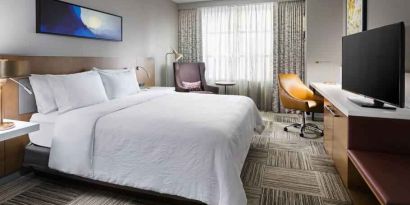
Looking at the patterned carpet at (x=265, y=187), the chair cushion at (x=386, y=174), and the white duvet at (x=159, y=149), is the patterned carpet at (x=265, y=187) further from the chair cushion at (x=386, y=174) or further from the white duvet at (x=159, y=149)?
the chair cushion at (x=386, y=174)

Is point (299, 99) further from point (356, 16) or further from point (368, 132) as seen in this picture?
point (368, 132)

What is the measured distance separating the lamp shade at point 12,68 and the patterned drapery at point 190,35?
4.23 metres

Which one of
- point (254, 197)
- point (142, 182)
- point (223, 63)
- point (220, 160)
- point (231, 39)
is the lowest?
point (254, 197)

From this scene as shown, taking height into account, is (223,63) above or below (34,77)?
above

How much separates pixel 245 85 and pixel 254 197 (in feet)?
12.8

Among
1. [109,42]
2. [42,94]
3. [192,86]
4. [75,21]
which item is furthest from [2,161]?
[192,86]

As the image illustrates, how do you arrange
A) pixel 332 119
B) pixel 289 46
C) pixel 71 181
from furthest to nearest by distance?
pixel 289 46 < pixel 332 119 < pixel 71 181

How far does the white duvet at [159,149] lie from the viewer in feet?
6.02

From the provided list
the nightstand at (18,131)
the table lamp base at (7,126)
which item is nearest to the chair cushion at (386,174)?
the nightstand at (18,131)

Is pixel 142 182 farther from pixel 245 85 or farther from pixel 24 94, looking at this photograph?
pixel 245 85

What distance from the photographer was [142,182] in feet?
6.69

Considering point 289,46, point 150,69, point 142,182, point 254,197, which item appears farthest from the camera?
point 289,46

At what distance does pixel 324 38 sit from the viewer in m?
4.69

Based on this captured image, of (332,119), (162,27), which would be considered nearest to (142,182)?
(332,119)
